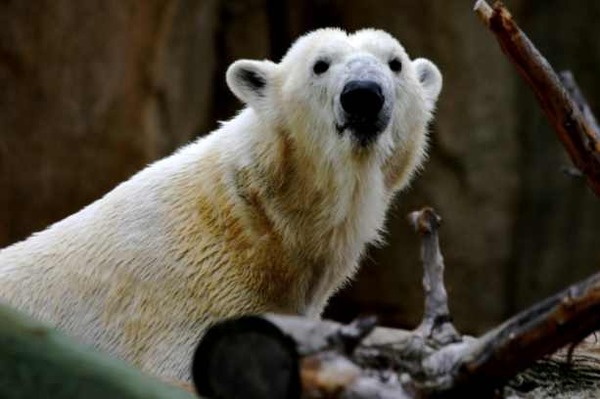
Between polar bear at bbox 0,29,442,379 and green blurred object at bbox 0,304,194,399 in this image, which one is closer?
green blurred object at bbox 0,304,194,399

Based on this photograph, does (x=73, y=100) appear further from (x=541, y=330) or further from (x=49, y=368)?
(x=49, y=368)

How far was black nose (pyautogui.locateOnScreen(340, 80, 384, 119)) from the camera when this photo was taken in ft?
13.6

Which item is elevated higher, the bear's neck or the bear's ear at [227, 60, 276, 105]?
the bear's ear at [227, 60, 276, 105]

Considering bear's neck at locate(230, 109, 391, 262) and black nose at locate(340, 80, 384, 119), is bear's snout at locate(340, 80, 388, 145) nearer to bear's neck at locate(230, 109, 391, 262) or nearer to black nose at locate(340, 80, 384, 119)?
black nose at locate(340, 80, 384, 119)

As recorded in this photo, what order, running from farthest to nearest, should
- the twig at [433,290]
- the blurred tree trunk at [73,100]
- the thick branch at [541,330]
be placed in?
the blurred tree trunk at [73,100]
the twig at [433,290]
the thick branch at [541,330]

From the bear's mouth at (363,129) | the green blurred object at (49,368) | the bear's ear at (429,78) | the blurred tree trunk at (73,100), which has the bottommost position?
the blurred tree trunk at (73,100)

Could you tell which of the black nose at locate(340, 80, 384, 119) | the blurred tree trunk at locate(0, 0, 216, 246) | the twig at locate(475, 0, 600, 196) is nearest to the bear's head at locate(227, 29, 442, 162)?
the black nose at locate(340, 80, 384, 119)

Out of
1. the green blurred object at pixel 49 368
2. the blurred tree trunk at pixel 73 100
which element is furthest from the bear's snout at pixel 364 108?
the blurred tree trunk at pixel 73 100

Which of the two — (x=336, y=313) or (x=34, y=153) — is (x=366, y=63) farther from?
(x=336, y=313)

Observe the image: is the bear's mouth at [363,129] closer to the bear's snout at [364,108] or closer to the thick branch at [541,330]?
the bear's snout at [364,108]

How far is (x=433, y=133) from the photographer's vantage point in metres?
9.59

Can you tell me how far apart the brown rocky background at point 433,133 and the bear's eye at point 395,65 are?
402 cm

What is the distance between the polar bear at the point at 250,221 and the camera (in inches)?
169

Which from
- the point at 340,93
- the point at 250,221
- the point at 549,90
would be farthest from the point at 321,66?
the point at 549,90
